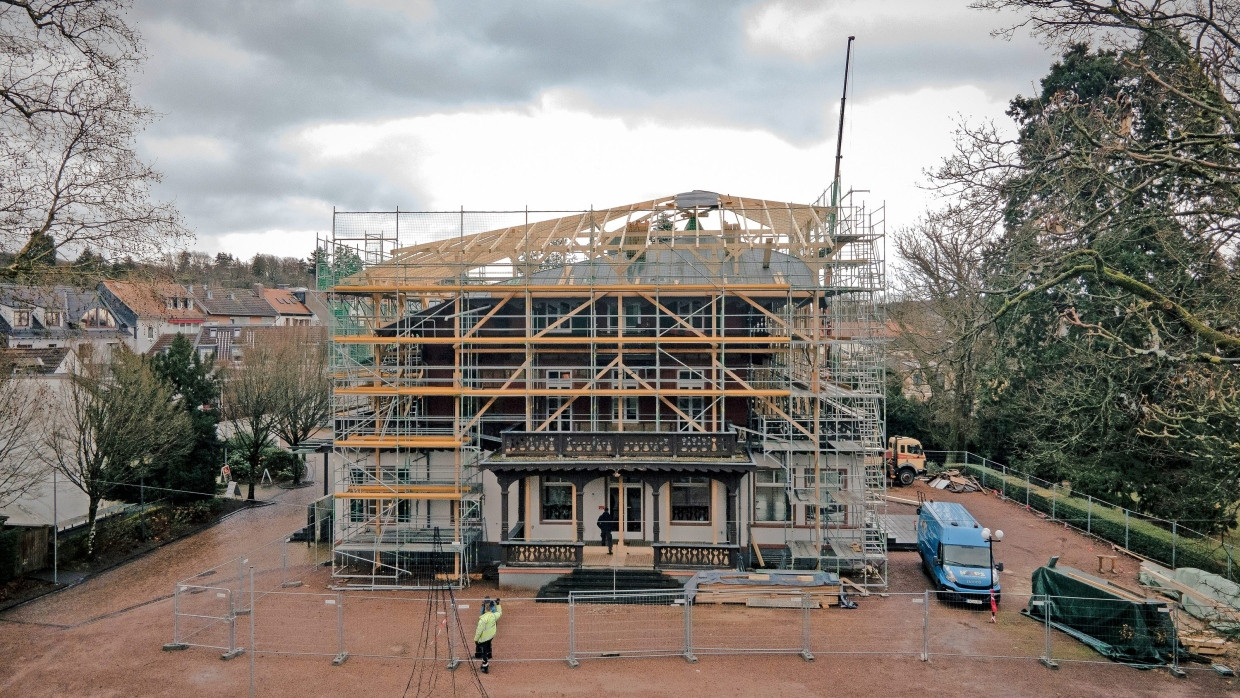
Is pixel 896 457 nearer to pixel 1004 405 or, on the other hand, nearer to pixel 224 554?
pixel 1004 405

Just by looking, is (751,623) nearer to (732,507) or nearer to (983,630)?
(732,507)

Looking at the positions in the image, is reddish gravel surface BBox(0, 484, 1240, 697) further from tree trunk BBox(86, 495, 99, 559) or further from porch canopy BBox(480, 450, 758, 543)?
porch canopy BBox(480, 450, 758, 543)

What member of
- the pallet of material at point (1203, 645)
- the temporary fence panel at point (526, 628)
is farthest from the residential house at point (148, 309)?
the pallet of material at point (1203, 645)

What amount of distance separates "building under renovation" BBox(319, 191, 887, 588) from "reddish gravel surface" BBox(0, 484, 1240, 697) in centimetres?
223

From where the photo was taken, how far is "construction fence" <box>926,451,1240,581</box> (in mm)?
21328

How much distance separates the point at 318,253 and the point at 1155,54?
74.6ft

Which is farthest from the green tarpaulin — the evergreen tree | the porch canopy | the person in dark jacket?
the evergreen tree

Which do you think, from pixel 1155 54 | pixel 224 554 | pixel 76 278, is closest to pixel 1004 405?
pixel 1155 54

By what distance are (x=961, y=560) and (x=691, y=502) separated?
25.6 feet

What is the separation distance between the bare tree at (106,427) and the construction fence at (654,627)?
6.64 meters

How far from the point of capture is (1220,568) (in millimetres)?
21016

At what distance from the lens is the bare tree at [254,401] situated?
1309 inches

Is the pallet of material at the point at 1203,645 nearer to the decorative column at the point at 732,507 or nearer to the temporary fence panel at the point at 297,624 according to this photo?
the decorative column at the point at 732,507

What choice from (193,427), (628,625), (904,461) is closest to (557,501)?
(628,625)
